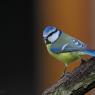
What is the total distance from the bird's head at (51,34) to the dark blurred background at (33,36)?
6.56ft

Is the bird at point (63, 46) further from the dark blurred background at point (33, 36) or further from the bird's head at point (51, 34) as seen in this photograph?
the dark blurred background at point (33, 36)

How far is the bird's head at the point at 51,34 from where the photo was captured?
9.08 ft

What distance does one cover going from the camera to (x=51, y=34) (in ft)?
9.08

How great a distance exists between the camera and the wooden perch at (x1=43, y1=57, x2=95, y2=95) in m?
2.73

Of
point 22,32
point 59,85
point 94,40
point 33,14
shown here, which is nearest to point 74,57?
point 59,85

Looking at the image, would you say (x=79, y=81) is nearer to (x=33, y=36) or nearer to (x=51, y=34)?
(x=51, y=34)

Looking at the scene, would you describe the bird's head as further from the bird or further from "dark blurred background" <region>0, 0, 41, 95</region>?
"dark blurred background" <region>0, 0, 41, 95</region>

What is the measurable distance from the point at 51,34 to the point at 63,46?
0.09m

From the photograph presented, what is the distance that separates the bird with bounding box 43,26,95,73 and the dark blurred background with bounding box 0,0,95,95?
2.01 meters

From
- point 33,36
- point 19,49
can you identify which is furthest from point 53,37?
point 19,49

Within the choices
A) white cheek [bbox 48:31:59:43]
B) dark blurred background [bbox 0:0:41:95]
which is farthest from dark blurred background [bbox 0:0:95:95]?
white cheek [bbox 48:31:59:43]

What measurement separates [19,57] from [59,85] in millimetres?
3411

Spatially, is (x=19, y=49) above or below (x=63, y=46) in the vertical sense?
below

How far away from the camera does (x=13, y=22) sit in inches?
237
